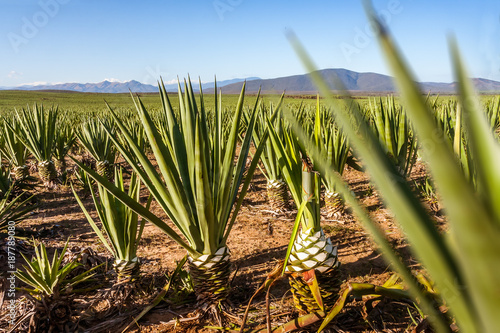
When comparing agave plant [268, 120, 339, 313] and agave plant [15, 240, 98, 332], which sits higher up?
agave plant [268, 120, 339, 313]

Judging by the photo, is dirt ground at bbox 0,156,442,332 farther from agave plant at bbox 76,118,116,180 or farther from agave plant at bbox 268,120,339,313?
agave plant at bbox 76,118,116,180

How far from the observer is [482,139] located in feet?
0.86

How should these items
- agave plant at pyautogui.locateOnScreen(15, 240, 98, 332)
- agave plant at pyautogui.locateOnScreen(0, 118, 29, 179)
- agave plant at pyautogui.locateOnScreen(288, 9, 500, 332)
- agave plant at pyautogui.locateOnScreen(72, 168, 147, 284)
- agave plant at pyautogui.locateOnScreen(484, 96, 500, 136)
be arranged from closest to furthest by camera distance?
1. agave plant at pyautogui.locateOnScreen(288, 9, 500, 332)
2. agave plant at pyautogui.locateOnScreen(15, 240, 98, 332)
3. agave plant at pyautogui.locateOnScreen(72, 168, 147, 284)
4. agave plant at pyautogui.locateOnScreen(484, 96, 500, 136)
5. agave plant at pyautogui.locateOnScreen(0, 118, 29, 179)

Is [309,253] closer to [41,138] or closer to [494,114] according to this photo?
[494,114]

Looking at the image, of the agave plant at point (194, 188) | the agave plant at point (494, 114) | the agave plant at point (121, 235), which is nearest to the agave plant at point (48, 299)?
the agave plant at point (121, 235)

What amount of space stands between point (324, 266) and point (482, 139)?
4.85 feet

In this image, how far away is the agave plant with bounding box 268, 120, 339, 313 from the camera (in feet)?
5.15

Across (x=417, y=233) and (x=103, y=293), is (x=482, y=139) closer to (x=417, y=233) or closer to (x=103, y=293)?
(x=417, y=233)

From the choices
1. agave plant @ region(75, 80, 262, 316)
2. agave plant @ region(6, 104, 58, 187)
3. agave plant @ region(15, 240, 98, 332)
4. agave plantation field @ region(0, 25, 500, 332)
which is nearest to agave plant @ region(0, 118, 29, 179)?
agave plant @ region(6, 104, 58, 187)

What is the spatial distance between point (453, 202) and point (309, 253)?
1.47 metres

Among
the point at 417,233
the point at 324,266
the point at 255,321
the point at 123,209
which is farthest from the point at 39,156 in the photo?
the point at 417,233

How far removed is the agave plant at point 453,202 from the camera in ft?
0.66

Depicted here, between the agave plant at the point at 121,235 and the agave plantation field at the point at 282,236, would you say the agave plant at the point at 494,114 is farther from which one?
the agave plant at the point at 121,235

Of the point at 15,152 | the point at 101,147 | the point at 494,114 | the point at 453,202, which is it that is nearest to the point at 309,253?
the point at 453,202
